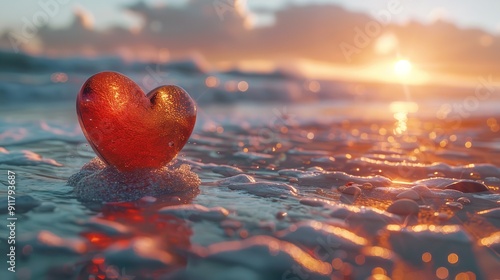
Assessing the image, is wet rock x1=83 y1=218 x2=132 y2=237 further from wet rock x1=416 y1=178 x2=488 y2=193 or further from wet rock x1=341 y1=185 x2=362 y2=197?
wet rock x1=416 y1=178 x2=488 y2=193

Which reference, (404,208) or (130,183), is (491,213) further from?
(130,183)

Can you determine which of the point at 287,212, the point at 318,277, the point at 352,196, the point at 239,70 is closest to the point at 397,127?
the point at 352,196

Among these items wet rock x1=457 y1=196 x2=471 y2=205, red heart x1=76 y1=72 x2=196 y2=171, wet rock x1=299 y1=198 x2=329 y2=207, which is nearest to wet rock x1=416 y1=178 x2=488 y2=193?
wet rock x1=457 y1=196 x2=471 y2=205

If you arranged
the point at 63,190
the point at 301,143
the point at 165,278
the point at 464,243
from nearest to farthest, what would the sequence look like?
1. the point at 165,278
2. the point at 464,243
3. the point at 63,190
4. the point at 301,143

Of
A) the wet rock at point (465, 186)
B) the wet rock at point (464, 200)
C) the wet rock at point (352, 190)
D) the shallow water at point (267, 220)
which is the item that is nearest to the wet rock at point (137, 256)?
the shallow water at point (267, 220)

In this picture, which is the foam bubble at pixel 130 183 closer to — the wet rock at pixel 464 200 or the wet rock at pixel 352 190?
the wet rock at pixel 352 190

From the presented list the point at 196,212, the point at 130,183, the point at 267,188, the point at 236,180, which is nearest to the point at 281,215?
the point at 196,212

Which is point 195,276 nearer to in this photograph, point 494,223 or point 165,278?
point 165,278
